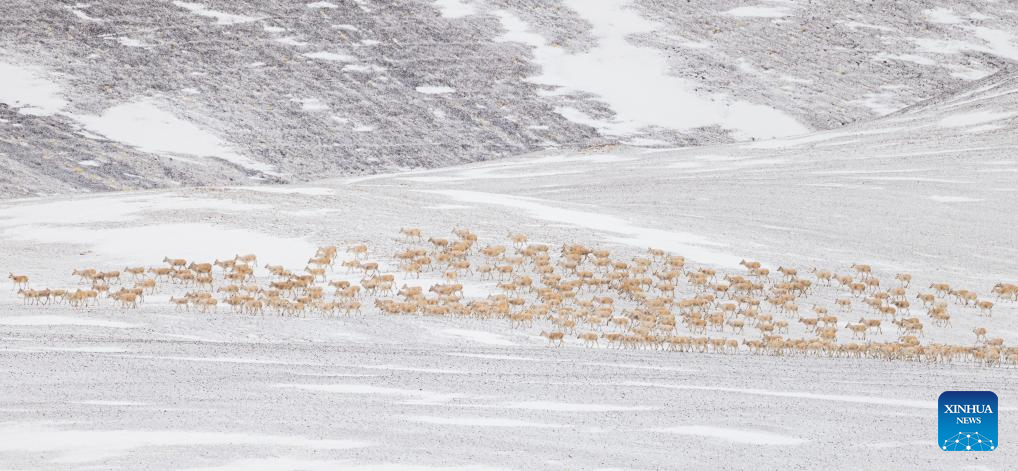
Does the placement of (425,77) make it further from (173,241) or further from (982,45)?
(173,241)

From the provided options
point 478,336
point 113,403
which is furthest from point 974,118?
point 113,403

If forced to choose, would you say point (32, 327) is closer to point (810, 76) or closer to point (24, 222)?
point (24, 222)

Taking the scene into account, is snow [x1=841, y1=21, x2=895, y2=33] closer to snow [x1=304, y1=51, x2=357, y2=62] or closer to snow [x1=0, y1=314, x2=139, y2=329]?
snow [x1=304, y1=51, x2=357, y2=62]

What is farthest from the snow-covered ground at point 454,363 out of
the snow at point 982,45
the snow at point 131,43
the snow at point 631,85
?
the snow at point 982,45

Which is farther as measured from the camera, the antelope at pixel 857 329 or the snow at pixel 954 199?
the snow at pixel 954 199

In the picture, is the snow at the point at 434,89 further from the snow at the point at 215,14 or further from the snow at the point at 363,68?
the snow at the point at 215,14

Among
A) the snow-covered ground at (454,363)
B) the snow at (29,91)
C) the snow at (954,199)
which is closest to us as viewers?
the snow-covered ground at (454,363)
